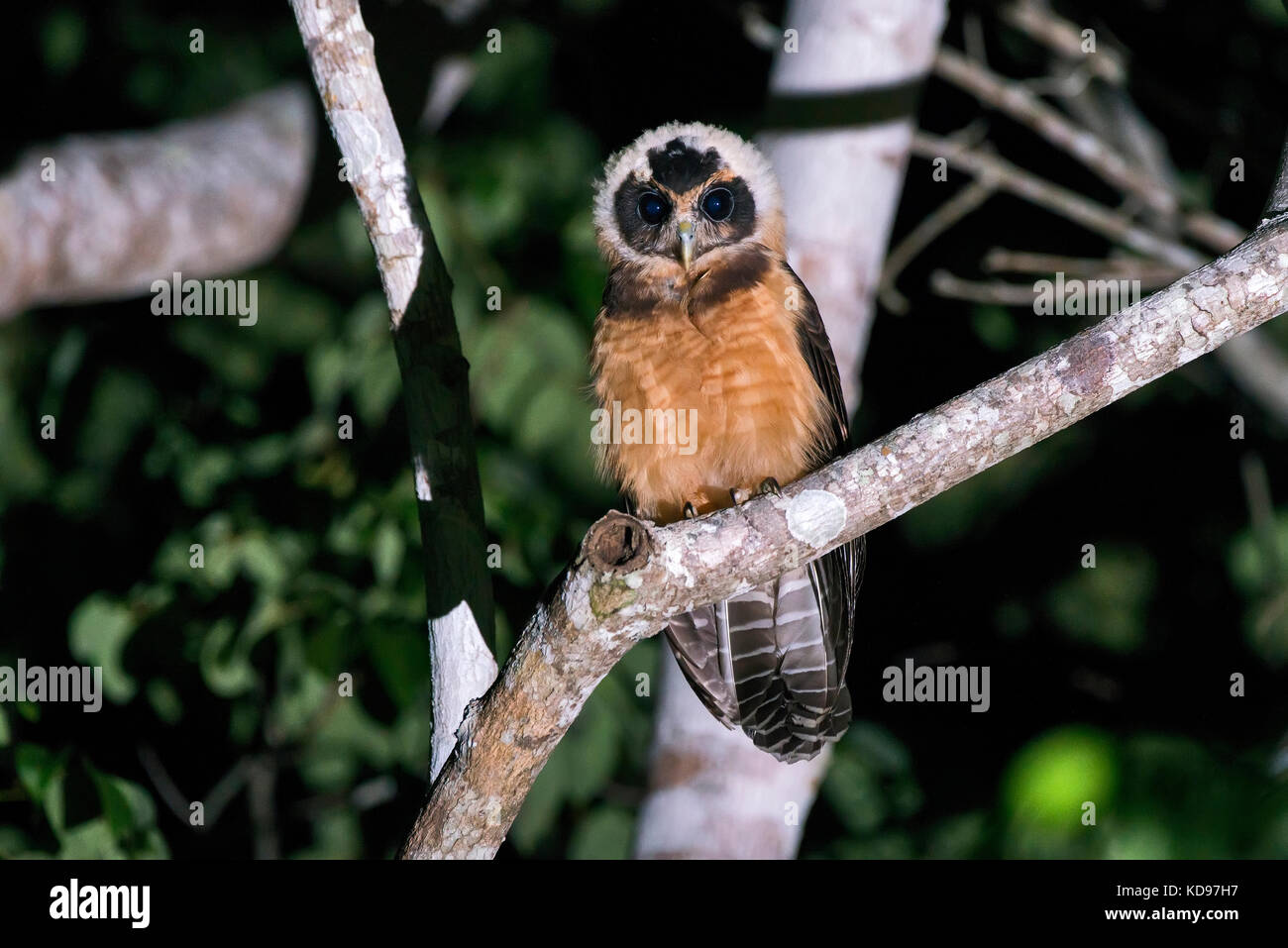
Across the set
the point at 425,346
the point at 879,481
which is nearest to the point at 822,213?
the point at 425,346

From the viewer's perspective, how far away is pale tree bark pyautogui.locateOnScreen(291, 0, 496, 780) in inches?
94.5

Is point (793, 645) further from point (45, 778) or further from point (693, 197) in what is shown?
point (45, 778)

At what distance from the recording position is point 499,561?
359 centimetres

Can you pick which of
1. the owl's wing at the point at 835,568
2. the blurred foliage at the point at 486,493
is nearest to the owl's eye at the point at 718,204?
the owl's wing at the point at 835,568

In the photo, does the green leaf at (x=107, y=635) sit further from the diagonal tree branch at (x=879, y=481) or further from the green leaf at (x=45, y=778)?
the diagonal tree branch at (x=879, y=481)

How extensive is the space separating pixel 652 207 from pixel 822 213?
0.65 m

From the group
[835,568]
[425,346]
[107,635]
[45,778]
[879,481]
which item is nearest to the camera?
[879,481]

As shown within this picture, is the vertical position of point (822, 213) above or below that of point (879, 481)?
above

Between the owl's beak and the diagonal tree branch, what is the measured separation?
1.11 meters

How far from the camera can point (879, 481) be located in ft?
6.75

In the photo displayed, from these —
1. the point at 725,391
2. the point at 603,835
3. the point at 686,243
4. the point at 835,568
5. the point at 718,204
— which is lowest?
the point at 603,835

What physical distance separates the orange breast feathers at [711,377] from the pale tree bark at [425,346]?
0.68 meters

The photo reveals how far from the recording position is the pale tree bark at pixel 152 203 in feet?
13.5
